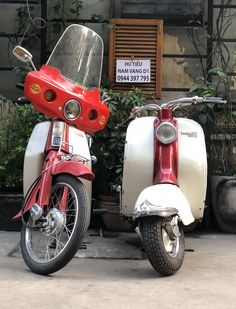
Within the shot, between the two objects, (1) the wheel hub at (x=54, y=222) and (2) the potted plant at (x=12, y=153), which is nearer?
(1) the wheel hub at (x=54, y=222)

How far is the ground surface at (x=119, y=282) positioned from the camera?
326cm

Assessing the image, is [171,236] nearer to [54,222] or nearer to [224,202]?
[54,222]

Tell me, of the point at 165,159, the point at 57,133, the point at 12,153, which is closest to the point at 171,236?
the point at 165,159

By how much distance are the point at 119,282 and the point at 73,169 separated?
2.68 ft

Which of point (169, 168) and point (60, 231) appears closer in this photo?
point (60, 231)

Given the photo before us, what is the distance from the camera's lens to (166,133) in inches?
163

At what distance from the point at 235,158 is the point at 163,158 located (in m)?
1.95

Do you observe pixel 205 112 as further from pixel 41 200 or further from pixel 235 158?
pixel 41 200

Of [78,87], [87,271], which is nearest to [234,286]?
[87,271]

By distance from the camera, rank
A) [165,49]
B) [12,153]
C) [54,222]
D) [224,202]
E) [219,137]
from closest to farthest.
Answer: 1. [54,222]
2. [12,153]
3. [224,202]
4. [219,137]
5. [165,49]

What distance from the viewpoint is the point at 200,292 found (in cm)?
348

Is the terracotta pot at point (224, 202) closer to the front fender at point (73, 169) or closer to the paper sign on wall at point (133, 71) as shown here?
the paper sign on wall at point (133, 71)

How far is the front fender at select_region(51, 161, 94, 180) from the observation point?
12.4ft

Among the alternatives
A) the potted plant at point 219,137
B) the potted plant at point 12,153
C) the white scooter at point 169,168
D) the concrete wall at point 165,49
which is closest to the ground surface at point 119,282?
the white scooter at point 169,168
